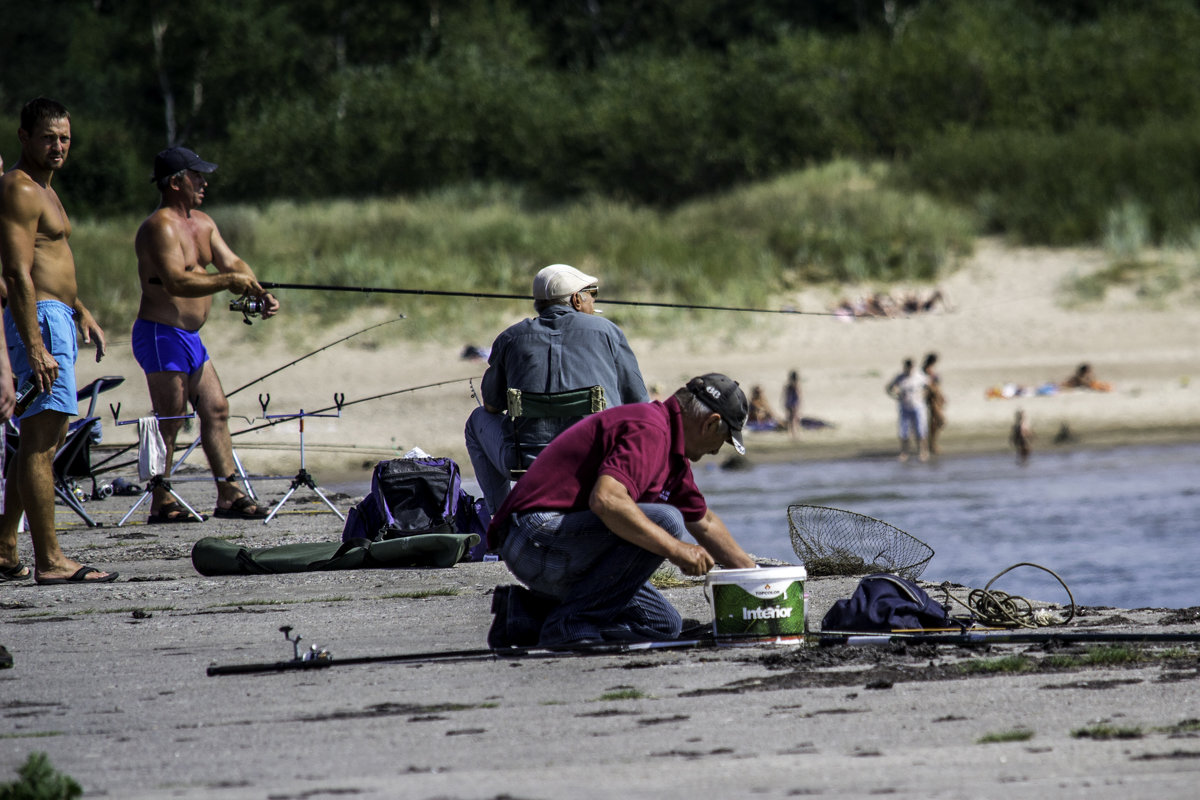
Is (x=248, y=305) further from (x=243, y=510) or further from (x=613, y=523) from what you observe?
(x=613, y=523)

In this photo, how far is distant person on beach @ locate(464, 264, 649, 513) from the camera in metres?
5.68

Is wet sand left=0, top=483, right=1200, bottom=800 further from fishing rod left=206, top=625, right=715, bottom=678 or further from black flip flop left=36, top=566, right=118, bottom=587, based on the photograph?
black flip flop left=36, top=566, right=118, bottom=587

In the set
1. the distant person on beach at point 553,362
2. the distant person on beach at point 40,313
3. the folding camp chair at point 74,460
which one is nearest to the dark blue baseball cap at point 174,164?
the folding camp chair at point 74,460

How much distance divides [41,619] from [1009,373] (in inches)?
761

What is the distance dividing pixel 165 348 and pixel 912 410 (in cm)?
1339

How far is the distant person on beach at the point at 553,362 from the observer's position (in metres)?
5.68

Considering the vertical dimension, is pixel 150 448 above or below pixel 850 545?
above

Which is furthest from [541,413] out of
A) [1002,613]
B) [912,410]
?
[912,410]

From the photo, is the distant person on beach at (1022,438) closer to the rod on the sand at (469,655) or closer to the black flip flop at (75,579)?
the black flip flop at (75,579)

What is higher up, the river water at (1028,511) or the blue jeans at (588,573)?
the blue jeans at (588,573)

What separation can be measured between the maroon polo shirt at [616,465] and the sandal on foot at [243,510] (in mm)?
4105

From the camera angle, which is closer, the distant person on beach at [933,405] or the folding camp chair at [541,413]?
the folding camp chair at [541,413]

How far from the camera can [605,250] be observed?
27750mm

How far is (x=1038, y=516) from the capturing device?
1455 centimetres
